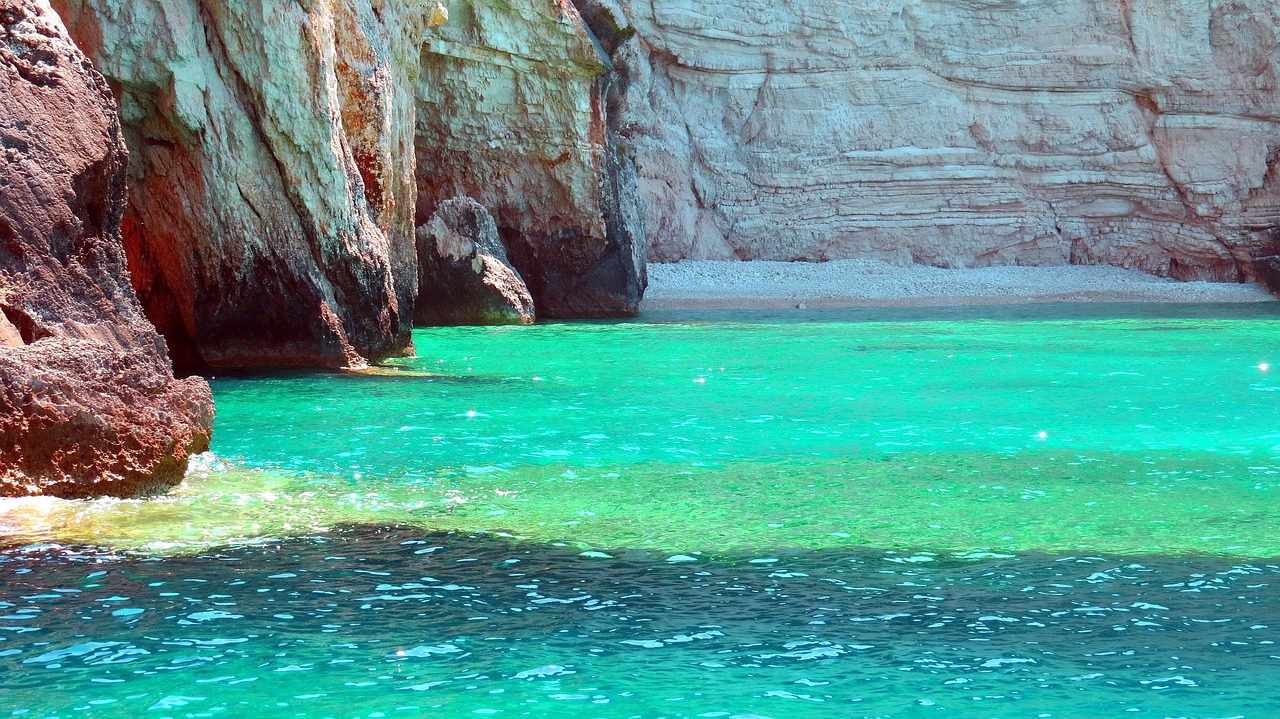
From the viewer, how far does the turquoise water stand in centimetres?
331

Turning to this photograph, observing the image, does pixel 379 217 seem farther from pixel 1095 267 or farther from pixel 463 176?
pixel 1095 267

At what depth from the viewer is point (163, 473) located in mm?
5574

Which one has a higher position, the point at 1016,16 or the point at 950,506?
the point at 1016,16

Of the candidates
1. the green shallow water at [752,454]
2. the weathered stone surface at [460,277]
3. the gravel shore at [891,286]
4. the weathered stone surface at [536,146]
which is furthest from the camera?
the gravel shore at [891,286]

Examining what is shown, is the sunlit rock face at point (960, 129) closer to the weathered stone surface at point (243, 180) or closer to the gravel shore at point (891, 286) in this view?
the gravel shore at point (891, 286)

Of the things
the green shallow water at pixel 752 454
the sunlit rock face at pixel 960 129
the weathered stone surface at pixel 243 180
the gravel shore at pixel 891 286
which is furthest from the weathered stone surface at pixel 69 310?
the sunlit rock face at pixel 960 129

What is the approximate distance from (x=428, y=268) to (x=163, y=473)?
13.4m

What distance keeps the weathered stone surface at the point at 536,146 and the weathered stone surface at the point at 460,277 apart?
159 cm

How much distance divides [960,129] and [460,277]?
1551cm

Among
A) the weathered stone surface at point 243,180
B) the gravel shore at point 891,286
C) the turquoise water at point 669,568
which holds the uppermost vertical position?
the weathered stone surface at point 243,180

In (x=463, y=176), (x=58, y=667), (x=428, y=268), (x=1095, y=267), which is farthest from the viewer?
(x=1095, y=267)

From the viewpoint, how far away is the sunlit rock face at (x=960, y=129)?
95.5 feet

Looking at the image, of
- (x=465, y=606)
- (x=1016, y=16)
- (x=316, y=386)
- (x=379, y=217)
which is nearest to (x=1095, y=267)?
(x=1016, y=16)

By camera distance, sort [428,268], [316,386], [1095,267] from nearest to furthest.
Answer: [316,386] → [428,268] → [1095,267]
